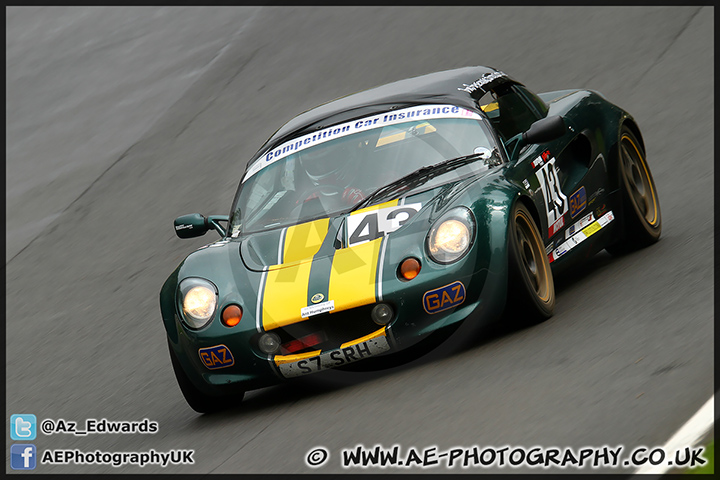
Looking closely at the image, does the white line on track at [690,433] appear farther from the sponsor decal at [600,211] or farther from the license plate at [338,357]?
the sponsor decal at [600,211]

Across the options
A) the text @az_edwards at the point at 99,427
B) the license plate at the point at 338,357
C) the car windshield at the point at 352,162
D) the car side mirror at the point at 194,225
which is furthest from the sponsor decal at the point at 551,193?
the text @az_edwards at the point at 99,427

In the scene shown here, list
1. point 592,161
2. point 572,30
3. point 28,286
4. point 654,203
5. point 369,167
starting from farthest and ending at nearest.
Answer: point 572,30
point 28,286
point 654,203
point 592,161
point 369,167

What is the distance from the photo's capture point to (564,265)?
6.52 meters

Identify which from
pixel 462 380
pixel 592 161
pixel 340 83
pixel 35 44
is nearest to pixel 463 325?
pixel 462 380

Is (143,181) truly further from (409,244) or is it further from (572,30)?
(409,244)

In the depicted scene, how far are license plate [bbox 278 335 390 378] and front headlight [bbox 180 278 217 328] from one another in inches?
19.1

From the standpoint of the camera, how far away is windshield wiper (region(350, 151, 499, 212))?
6027mm

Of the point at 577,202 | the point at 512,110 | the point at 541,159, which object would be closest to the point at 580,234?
the point at 577,202

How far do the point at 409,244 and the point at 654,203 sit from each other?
2.97m

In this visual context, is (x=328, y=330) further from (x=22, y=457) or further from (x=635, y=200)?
(x=635, y=200)

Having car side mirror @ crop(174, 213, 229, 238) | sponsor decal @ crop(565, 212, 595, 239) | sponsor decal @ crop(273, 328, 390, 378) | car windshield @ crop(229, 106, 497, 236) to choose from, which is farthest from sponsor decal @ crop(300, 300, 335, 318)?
sponsor decal @ crop(565, 212, 595, 239)

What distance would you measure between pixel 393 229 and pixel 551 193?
1406mm

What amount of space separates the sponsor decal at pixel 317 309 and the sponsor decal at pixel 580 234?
5.26 feet

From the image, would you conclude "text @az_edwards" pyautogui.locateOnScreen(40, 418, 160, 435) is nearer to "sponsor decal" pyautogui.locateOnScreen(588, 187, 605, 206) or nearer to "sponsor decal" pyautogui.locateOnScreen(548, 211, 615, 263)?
"sponsor decal" pyautogui.locateOnScreen(548, 211, 615, 263)
